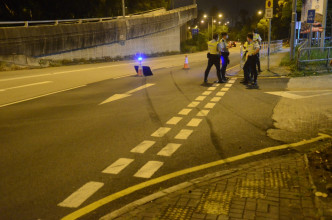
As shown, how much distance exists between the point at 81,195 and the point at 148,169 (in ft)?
4.01

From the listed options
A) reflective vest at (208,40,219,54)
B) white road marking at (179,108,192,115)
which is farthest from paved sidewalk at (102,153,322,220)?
reflective vest at (208,40,219,54)

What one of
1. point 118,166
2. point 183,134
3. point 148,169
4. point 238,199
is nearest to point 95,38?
point 183,134

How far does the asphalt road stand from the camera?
16.1ft

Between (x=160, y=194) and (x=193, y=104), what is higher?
(x=193, y=104)

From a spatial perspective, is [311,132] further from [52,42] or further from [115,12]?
[115,12]

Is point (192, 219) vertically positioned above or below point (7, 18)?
below

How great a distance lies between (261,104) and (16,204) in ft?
24.2

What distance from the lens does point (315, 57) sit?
17.3m

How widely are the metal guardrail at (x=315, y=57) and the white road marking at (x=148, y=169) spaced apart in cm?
1218

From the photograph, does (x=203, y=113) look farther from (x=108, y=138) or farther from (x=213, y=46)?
(x=213, y=46)

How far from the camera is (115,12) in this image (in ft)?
175

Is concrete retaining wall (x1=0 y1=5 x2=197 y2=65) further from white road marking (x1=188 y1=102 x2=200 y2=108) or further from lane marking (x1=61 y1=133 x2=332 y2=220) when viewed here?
lane marking (x1=61 y1=133 x2=332 y2=220)

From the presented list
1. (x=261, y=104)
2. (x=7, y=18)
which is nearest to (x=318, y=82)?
(x=261, y=104)

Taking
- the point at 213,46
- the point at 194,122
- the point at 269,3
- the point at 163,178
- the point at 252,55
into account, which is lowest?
the point at 163,178
